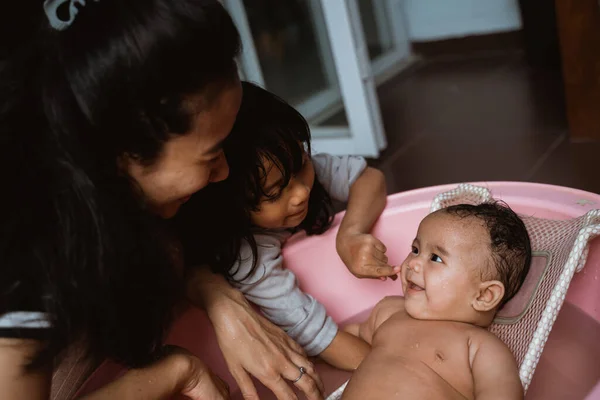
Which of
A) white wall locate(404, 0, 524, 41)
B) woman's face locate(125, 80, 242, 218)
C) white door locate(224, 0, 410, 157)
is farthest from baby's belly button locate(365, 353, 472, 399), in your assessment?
white wall locate(404, 0, 524, 41)

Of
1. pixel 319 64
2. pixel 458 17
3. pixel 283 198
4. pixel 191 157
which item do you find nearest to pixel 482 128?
pixel 319 64

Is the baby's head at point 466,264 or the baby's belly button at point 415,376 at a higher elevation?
the baby's head at point 466,264

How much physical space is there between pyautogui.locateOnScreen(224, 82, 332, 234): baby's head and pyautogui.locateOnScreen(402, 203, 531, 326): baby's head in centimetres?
19

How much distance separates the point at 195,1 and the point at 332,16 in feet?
3.78

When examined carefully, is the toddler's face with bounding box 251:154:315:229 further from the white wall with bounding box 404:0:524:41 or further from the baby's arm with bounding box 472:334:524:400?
the white wall with bounding box 404:0:524:41

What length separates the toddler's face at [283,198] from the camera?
878 mm

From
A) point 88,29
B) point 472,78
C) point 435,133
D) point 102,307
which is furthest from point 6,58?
point 472,78

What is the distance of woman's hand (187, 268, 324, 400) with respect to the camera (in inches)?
33.3

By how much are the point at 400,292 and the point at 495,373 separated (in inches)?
14.4

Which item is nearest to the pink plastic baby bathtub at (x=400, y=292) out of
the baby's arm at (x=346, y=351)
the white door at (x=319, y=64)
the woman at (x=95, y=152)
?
the baby's arm at (x=346, y=351)

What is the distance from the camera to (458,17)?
2.63 meters

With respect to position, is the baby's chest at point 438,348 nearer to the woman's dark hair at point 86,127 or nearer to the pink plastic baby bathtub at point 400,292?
the pink plastic baby bathtub at point 400,292

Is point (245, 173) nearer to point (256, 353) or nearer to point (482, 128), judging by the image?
point (256, 353)

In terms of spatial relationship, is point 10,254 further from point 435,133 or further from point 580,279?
point 435,133
